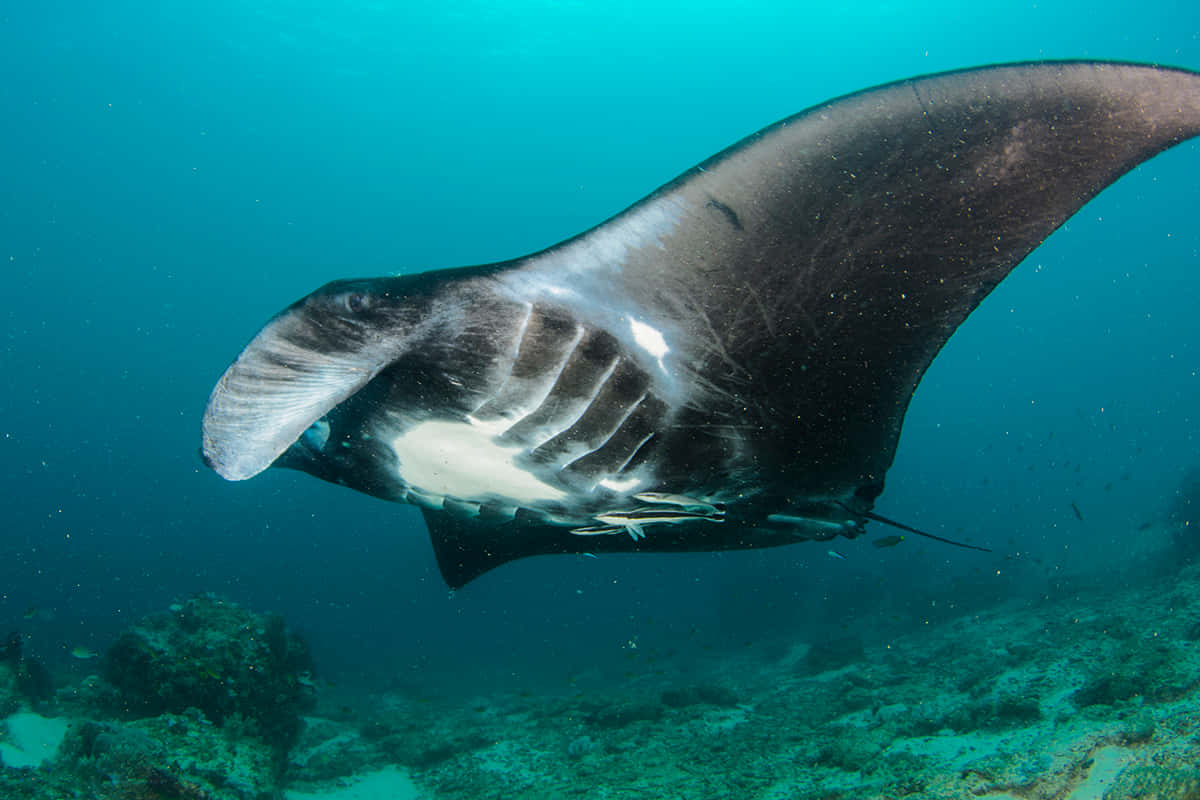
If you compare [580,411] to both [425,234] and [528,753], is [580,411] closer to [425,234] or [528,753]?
[528,753]

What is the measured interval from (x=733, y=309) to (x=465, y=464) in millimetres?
1121

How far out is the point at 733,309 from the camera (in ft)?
5.37

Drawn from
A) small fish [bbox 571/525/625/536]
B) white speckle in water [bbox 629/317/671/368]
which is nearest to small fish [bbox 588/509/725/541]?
small fish [bbox 571/525/625/536]

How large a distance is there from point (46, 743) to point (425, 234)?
46.2 metres

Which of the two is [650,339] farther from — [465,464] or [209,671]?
[209,671]

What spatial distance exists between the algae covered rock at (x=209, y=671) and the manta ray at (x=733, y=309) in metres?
7.74

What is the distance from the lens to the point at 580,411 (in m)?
1.75

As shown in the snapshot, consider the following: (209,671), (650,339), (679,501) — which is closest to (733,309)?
(650,339)

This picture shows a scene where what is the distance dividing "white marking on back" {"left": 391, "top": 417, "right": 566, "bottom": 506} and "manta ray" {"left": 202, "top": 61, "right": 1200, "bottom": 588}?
12mm

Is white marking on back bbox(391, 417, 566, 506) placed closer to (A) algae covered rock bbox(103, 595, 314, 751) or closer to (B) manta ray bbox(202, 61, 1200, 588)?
(B) manta ray bbox(202, 61, 1200, 588)

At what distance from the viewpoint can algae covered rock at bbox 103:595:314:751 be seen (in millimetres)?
7230

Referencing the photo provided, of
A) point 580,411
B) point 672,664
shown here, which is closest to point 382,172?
point 672,664

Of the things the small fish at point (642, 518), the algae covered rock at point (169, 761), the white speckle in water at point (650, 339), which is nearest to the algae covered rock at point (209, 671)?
the algae covered rock at point (169, 761)

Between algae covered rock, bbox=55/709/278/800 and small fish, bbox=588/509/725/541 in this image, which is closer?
small fish, bbox=588/509/725/541
